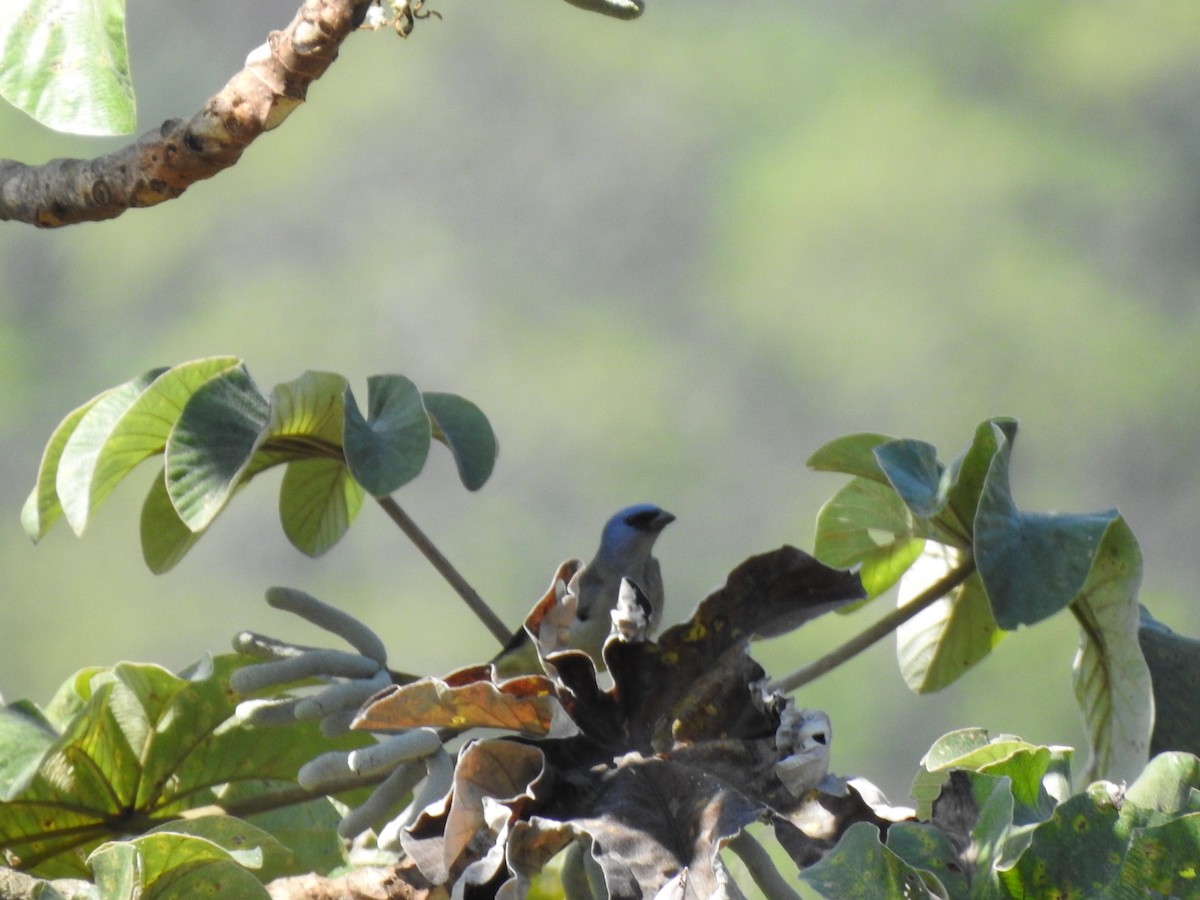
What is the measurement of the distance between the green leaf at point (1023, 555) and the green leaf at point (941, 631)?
120 millimetres

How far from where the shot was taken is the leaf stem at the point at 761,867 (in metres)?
0.39

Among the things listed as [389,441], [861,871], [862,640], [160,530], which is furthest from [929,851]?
[160,530]

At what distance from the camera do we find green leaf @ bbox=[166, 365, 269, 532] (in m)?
0.53

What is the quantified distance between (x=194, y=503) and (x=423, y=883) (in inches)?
7.7

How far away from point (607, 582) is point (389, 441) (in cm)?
15

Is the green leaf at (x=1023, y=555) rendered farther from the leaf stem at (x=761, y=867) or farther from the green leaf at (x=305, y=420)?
the green leaf at (x=305, y=420)

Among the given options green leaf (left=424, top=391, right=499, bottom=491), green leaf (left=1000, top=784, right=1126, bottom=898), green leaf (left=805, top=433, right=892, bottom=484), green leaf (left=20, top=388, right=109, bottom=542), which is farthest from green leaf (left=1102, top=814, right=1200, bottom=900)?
green leaf (left=20, top=388, right=109, bottom=542)

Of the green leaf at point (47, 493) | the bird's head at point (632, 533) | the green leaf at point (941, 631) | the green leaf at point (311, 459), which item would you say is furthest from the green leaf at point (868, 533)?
the green leaf at point (47, 493)

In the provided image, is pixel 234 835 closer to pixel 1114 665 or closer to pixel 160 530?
pixel 160 530

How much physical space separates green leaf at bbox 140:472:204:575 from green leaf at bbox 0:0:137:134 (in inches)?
8.4

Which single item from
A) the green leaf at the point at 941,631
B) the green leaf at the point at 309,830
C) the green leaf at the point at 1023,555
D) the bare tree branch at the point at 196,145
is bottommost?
the green leaf at the point at 309,830

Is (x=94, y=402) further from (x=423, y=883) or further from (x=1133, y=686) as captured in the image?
(x=1133, y=686)

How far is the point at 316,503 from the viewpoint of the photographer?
2.31 ft

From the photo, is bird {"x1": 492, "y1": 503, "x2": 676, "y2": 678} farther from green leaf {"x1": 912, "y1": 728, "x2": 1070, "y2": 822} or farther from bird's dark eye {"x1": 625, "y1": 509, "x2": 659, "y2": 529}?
green leaf {"x1": 912, "y1": 728, "x2": 1070, "y2": 822}
